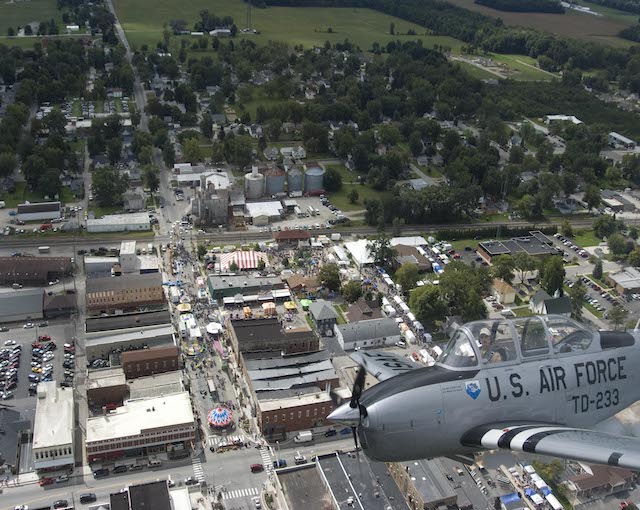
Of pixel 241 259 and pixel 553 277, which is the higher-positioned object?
pixel 553 277

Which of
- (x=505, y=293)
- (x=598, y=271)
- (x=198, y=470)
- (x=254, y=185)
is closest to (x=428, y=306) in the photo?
(x=505, y=293)

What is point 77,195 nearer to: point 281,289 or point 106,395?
point 281,289

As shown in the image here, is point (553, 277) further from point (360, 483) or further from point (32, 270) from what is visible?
point (32, 270)

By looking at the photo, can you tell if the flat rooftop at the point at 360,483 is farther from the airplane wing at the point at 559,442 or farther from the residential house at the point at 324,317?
the airplane wing at the point at 559,442

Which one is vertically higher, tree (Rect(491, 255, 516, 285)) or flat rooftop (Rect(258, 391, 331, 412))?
tree (Rect(491, 255, 516, 285))

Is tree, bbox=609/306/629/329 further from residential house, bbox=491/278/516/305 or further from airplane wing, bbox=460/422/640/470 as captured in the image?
airplane wing, bbox=460/422/640/470

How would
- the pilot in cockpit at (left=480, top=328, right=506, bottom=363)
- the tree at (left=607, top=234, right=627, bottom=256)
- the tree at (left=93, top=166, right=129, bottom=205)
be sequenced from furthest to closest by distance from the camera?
the tree at (left=93, top=166, right=129, bottom=205)
the tree at (left=607, top=234, right=627, bottom=256)
the pilot in cockpit at (left=480, top=328, right=506, bottom=363)

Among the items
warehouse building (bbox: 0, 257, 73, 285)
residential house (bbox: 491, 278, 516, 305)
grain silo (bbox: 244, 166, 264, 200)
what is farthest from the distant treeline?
warehouse building (bbox: 0, 257, 73, 285)
